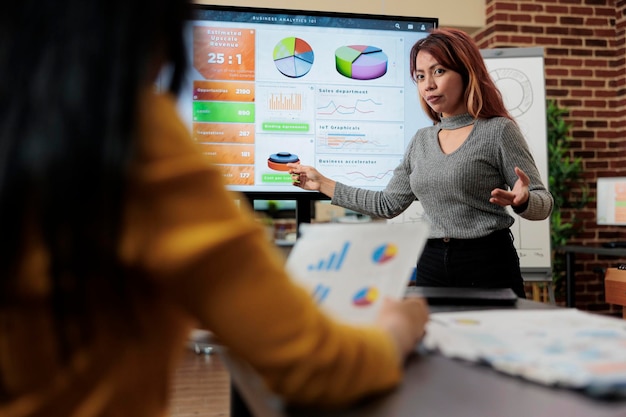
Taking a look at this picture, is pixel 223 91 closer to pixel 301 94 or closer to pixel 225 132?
pixel 225 132

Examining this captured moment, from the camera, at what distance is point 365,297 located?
0.66 m

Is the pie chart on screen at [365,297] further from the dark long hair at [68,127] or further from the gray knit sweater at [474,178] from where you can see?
the gray knit sweater at [474,178]

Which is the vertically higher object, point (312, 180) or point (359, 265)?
point (312, 180)

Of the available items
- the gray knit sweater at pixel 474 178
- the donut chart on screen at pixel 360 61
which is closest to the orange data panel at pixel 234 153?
the donut chart on screen at pixel 360 61

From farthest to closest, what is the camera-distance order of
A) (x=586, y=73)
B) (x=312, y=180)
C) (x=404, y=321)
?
(x=586, y=73)
(x=312, y=180)
(x=404, y=321)

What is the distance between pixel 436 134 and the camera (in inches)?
72.9

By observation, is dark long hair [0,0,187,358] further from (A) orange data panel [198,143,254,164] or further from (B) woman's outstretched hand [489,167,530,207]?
(A) orange data panel [198,143,254,164]

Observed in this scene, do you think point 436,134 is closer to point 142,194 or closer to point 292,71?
point 292,71

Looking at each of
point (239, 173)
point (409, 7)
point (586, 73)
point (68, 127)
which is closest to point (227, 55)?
point (239, 173)

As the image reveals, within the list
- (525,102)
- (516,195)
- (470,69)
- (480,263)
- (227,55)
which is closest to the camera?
(516,195)

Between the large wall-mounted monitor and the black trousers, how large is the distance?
2.05 feet

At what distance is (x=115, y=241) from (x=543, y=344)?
0.45 m

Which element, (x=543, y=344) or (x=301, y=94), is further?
(x=301, y=94)

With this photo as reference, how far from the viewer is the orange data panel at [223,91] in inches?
83.7
